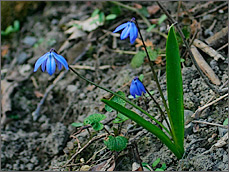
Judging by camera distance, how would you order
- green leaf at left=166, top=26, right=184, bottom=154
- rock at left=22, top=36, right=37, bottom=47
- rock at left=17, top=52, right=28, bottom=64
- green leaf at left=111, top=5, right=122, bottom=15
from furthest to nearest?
rock at left=22, top=36, right=37, bottom=47 < rock at left=17, top=52, right=28, bottom=64 < green leaf at left=111, top=5, right=122, bottom=15 < green leaf at left=166, top=26, right=184, bottom=154

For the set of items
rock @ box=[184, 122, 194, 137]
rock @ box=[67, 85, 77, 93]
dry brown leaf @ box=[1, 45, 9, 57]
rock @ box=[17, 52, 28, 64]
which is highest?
dry brown leaf @ box=[1, 45, 9, 57]

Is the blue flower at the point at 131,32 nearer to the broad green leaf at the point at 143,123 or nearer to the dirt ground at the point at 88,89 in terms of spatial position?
the broad green leaf at the point at 143,123

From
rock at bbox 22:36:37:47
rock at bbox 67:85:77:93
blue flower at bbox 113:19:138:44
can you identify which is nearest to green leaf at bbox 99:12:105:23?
rock at bbox 67:85:77:93

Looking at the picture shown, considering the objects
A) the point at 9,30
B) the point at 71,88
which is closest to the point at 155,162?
the point at 71,88

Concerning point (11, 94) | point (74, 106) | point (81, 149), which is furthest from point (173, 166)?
point (11, 94)

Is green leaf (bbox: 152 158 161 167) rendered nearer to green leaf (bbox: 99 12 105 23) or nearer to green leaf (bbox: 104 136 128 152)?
green leaf (bbox: 104 136 128 152)
